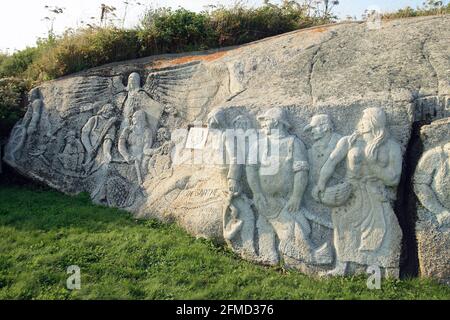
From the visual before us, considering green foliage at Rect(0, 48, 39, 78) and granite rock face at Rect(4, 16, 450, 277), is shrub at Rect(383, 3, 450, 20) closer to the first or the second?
granite rock face at Rect(4, 16, 450, 277)

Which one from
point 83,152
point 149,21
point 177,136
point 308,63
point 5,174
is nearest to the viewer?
point 308,63

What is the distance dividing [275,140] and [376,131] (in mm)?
1046

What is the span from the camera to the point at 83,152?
8102mm

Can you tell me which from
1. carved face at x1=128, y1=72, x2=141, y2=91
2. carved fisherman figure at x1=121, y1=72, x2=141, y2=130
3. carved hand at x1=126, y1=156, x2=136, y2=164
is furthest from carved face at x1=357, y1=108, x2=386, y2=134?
carved face at x1=128, y1=72, x2=141, y2=91

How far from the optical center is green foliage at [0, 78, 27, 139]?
871 cm

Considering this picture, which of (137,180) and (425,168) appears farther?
(137,180)

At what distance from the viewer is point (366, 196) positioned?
5.47m

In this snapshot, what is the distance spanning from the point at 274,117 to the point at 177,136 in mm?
1881

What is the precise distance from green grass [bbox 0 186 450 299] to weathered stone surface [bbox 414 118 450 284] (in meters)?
0.20

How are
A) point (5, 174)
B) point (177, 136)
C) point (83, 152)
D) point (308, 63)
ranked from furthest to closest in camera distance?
point (5, 174), point (83, 152), point (177, 136), point (308, 63)

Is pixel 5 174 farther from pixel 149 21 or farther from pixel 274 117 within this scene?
pixel 274 117

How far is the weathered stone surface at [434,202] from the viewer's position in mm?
5148

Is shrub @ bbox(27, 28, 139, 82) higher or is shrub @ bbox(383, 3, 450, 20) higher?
shrub @ bbox(383, 3, 450, 20)

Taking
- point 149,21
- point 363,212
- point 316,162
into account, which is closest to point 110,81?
point 149,21
